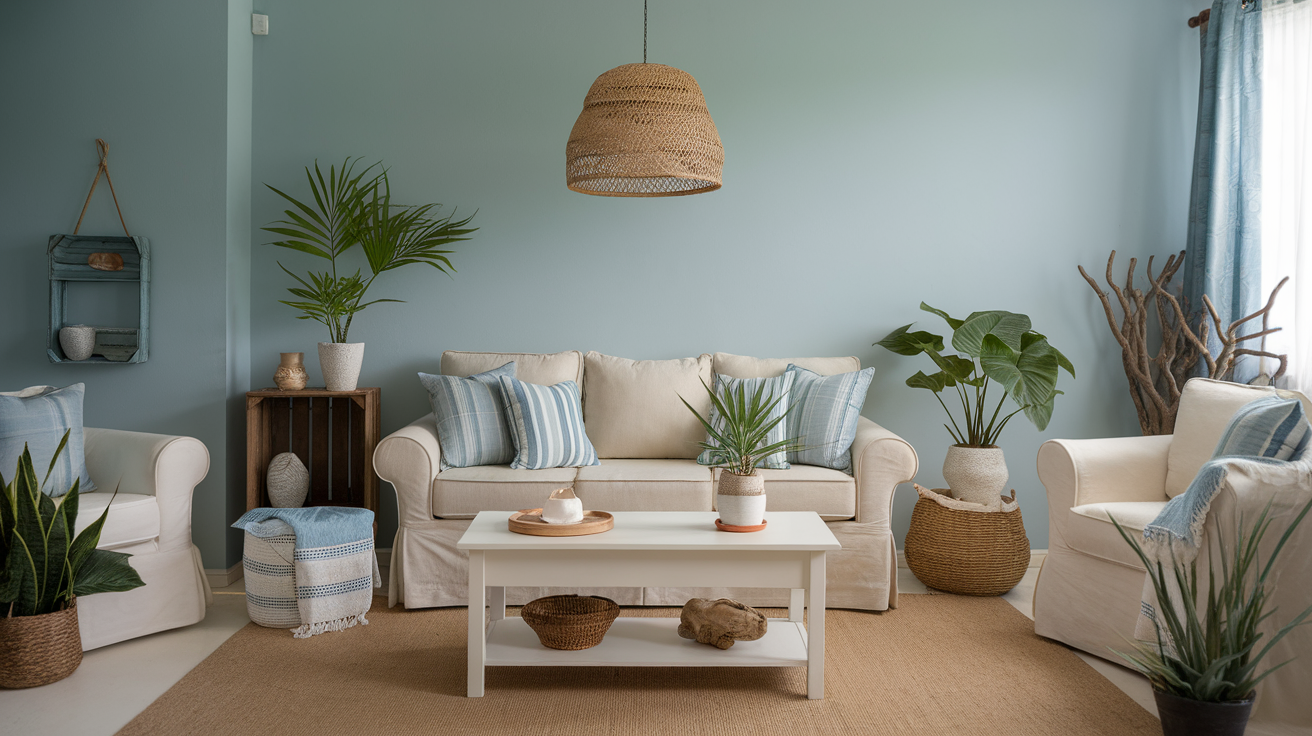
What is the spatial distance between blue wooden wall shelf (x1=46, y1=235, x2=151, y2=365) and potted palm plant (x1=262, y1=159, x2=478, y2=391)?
0.54 meters

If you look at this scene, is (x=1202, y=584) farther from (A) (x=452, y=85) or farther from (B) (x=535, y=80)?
(A) (x=452, y=85)

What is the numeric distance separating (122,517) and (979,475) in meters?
Answer: 3.09

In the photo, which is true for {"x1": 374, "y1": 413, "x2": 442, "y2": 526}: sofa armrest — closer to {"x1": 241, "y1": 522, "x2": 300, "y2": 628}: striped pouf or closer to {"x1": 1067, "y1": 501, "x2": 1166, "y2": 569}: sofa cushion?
{"x1": 241, "y1": 522, "x2": 300, "y2": 628}: striped pouf

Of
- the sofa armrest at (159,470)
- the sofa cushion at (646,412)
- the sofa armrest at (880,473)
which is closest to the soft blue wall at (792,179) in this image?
the sofa cushion at (646,412)

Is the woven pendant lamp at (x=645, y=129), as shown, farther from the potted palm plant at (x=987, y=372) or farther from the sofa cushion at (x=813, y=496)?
the potted palm plant at (x=987, y=372)

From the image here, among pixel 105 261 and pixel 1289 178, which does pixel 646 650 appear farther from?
pixel 1289 178

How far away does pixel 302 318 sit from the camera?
388 cm

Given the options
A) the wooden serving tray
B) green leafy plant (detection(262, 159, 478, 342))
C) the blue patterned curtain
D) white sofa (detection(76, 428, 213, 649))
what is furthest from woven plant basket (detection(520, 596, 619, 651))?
the blue patterned curtain

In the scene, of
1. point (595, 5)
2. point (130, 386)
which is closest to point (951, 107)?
point (595, 5)

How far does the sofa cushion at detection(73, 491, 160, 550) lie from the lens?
2.70 m

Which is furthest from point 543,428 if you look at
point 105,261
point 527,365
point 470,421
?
point 105,261

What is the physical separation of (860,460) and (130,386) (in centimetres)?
303

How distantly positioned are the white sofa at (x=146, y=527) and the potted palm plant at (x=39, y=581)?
22 cm

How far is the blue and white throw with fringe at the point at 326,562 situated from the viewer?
2852 millimetres
